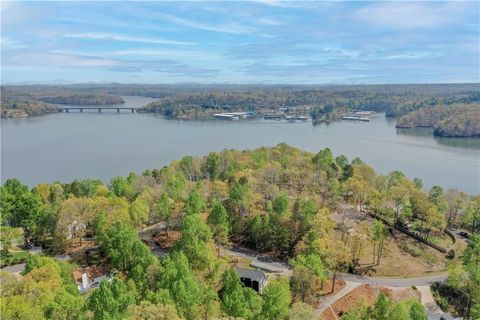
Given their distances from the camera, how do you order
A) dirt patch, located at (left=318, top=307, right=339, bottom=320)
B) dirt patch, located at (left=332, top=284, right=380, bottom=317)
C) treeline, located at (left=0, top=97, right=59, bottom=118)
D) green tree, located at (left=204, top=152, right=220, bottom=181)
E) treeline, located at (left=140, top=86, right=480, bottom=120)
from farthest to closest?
1. treeline, located at (left=140, top=86, right=480, bottom=120)
2. treeline, located at (left=0, top=97, right=59, bottom=118)
3. green tree, located at (left=204, top=152, right=220, bottom=181)
4. dirt patch, located at (left=332, top=284, right=380, bottom=317)
5. dirt patch, located at (left=318, top=307, right=339, bottom=320)

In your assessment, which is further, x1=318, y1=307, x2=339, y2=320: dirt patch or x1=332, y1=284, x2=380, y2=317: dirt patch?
x1=332, y1=284, x2=380, y2=317: dirt patch

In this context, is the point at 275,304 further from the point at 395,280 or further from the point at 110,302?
the point at 395,280

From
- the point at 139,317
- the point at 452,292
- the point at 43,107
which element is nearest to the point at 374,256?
the point at 452,292

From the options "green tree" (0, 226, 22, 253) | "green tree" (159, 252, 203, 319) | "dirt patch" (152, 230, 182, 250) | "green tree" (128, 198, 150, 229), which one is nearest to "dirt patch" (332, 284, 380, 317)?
"green tree" (159, 252, 203, 319)

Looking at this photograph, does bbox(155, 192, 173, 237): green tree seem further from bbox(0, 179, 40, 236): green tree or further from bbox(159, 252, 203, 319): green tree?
bbox(159, 252, 203, 319): green tree

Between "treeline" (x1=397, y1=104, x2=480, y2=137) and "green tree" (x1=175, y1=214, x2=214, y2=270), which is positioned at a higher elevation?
"treeline" (x1=397, y1=104, x2=480, y2=137)

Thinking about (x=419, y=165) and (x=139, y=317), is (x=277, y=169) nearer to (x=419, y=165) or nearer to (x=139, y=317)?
(x=139, y=317)
